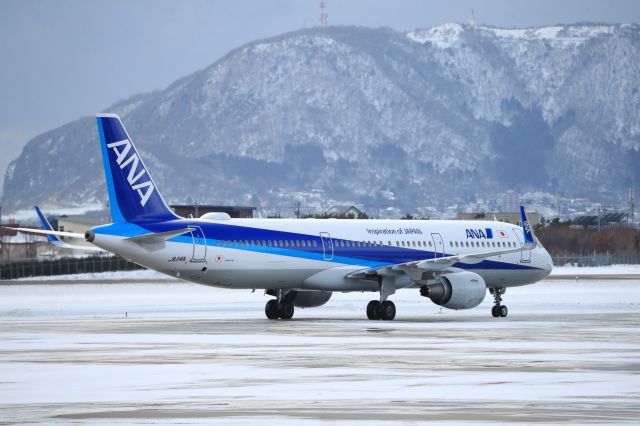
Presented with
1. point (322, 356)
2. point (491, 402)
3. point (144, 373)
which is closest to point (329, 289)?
point (322, 356)

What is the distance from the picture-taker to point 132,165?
37.8m

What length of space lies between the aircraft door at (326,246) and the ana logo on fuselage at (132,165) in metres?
6.18

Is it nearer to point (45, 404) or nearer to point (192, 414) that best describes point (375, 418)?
point (192, 414)

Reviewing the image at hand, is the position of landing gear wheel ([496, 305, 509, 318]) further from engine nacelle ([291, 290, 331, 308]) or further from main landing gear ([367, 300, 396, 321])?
engine nacelle ([291, 290, 331, 308])

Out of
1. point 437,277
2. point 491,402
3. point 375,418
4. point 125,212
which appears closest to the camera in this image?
point 375,418

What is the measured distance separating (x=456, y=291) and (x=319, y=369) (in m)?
18.5

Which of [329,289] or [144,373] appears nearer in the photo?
[144,373]

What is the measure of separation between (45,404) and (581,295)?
4507 cm

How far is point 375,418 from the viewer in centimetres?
1623

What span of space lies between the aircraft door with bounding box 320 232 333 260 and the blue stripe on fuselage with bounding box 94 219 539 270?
9 cm

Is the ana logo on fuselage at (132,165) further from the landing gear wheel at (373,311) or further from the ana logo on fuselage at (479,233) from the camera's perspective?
the ana logo on fuselage at (479,233)

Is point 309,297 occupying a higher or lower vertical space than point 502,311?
higher

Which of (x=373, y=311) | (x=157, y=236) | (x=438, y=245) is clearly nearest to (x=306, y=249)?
(x=373, y=311)

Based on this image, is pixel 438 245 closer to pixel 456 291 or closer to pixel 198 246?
pixel 456 291
